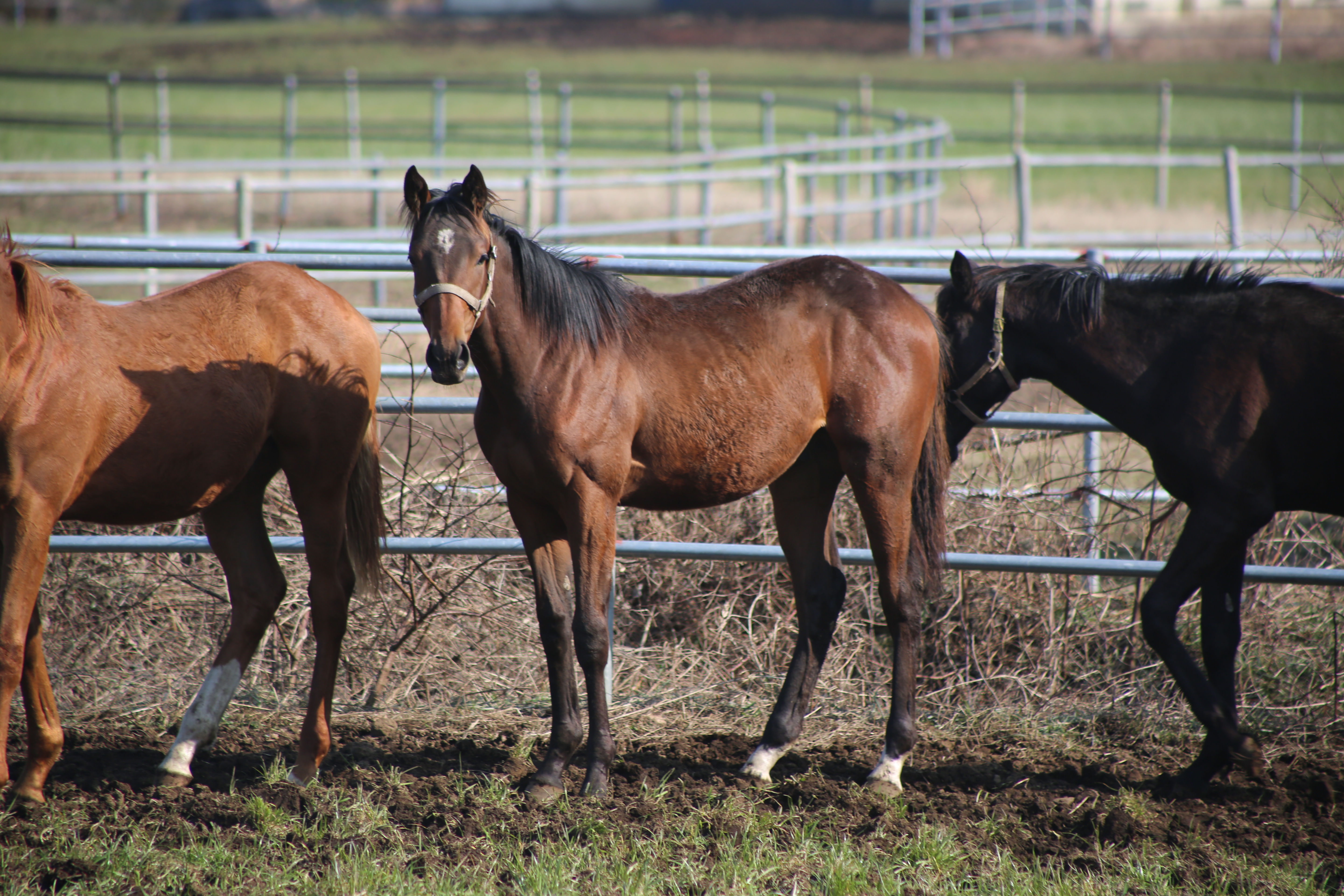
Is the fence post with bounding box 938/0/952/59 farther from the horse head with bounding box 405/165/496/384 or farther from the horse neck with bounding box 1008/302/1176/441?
the horse head with bounding box 405/165/496/384

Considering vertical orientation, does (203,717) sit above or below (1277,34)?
below

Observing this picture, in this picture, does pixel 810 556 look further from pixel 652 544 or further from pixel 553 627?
pixel 553 627

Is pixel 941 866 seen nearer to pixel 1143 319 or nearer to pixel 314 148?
pixel 1143 319

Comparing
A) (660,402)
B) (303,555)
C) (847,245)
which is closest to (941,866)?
(660,402)

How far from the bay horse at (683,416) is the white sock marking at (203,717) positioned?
108 cm

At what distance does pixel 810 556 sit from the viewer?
3.97 m

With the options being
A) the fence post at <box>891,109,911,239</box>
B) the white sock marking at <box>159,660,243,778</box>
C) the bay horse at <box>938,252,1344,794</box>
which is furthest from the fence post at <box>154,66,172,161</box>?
the bay horse at <box>938,252,1344,794</box>

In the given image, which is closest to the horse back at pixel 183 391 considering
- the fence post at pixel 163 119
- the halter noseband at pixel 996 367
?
the halter noseband at pixel 996 367

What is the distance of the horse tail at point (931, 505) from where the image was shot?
3.91 metres

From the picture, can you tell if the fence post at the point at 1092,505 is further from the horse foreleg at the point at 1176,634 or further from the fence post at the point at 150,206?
the fence post at the point at 150,206

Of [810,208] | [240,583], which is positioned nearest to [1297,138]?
[810,208]

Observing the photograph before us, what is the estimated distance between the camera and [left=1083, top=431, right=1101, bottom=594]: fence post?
15.3 ft

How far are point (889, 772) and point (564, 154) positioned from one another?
13226mm

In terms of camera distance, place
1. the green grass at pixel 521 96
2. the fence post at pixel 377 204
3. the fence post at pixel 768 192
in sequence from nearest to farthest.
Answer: the fence post at pixel 377 204 < the fence post at pixel 768 192 < the green grass at pixel 521 96
